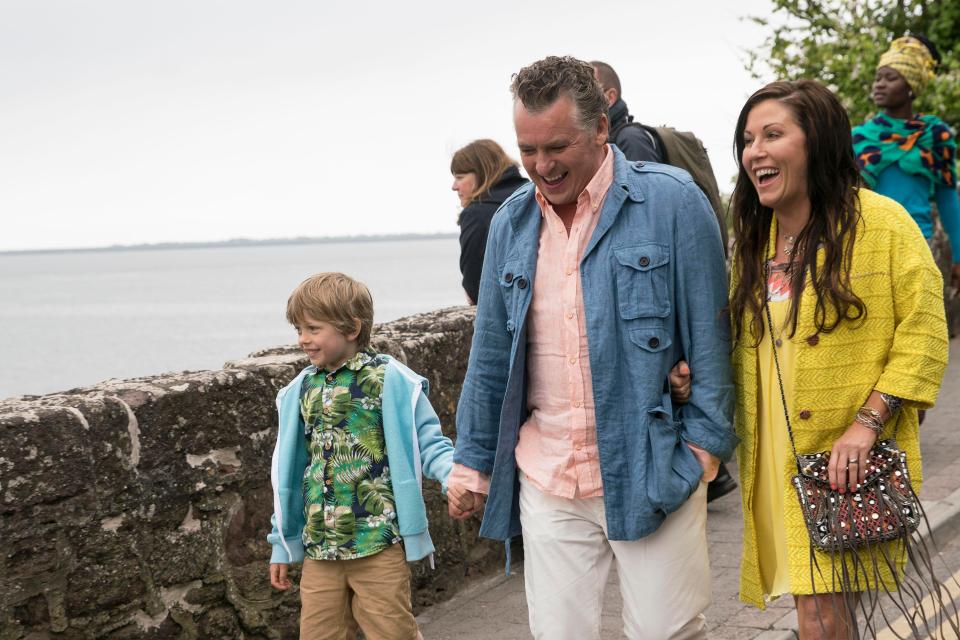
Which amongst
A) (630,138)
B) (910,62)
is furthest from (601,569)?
(910,62)

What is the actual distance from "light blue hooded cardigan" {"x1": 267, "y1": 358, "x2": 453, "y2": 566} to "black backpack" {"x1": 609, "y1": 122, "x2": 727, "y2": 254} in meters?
2.24

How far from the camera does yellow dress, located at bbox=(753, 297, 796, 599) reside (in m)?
3.61

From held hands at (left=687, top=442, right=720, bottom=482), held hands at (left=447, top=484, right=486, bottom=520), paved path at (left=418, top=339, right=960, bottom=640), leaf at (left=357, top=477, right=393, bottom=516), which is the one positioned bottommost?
paved path at (left=418, top=339, right=960, bottom=640)

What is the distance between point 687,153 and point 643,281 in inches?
115

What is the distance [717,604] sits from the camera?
5.61 metres

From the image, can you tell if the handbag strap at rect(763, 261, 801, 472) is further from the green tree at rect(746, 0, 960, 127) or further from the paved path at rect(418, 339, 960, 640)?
the green tree at rect(746, 0, 960, 127)

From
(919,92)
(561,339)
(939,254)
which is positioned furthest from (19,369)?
(561,339)

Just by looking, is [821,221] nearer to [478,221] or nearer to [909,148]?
[478,221]

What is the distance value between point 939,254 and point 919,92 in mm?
5546

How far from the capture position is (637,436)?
359cm

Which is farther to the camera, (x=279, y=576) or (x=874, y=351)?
(x=279, y=576)

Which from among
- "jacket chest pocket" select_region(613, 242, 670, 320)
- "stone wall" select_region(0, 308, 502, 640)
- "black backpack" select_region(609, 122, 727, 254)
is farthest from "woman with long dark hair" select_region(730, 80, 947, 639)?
"black backpack" select_region(609, 122, 727, 254)

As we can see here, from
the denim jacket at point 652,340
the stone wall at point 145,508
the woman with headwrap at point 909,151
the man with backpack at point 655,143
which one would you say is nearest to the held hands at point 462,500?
the denim jacket at point 652,340

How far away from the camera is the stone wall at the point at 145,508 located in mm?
4266
